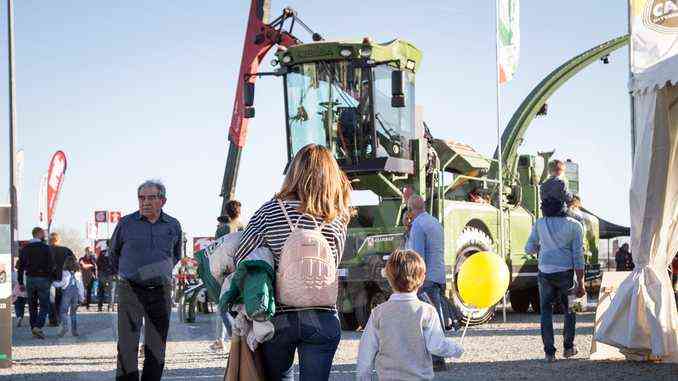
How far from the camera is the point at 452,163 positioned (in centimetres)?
1917

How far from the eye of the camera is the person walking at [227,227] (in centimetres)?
1218

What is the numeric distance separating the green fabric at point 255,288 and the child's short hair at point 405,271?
1250 mm

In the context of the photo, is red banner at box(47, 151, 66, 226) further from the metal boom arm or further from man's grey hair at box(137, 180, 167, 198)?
man's grey hair at box(137, 180, 167, 198)

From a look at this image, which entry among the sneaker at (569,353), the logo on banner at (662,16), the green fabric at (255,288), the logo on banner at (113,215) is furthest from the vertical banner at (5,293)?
the logo on banner at (113,215)

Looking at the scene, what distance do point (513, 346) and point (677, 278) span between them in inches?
358

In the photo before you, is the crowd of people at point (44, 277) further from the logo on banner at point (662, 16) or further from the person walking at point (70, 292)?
the logo on banner at point (662, 16)

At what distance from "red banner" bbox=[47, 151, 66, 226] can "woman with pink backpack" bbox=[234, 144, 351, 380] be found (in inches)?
738

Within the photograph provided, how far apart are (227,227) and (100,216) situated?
2471 centimetres

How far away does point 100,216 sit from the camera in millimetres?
36688

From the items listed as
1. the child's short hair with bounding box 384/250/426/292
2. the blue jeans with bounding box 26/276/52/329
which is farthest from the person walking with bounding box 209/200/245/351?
the child's short hair with bounding box 384/250/426/292

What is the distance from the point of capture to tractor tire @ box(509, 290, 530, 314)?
21.4m

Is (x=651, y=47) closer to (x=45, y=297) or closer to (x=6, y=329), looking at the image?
(x=6, y=329)

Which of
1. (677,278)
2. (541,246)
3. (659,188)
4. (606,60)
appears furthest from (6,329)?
(606,60)

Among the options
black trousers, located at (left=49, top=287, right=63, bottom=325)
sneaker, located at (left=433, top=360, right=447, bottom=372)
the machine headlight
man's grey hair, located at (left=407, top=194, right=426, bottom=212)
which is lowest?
black trousers, located at (left=49, top=287, right=63, bottom=325)
